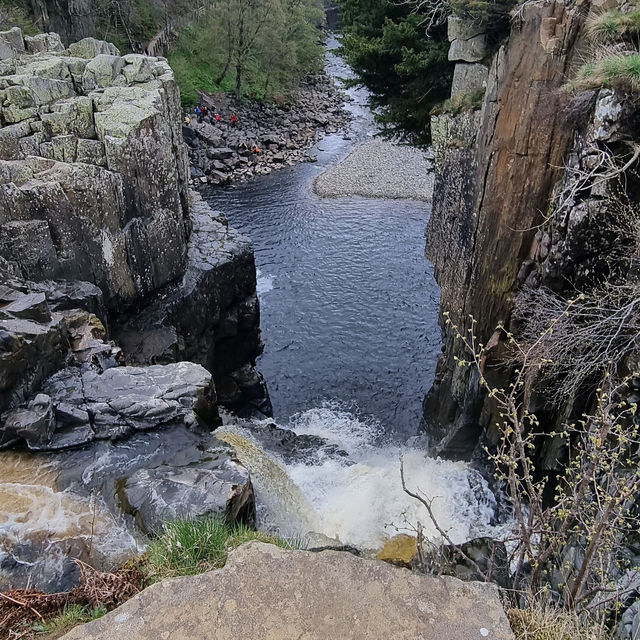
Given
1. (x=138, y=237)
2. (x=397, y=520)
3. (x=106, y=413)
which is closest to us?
(x=106, y=413)

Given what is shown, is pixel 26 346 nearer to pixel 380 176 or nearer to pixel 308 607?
pixel 308 607

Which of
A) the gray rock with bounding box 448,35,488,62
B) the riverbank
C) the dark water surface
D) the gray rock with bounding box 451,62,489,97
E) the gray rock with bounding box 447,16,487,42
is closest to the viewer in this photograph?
the gray rock with bounding box 447,16,487,42

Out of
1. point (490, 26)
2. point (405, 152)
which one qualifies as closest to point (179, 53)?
point (405, 152)

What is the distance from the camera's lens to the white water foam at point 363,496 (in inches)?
394

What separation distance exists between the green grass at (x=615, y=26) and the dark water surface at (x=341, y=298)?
985cm

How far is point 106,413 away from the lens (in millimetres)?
9609

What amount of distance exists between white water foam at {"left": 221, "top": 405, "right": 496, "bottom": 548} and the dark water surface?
9.05 feet

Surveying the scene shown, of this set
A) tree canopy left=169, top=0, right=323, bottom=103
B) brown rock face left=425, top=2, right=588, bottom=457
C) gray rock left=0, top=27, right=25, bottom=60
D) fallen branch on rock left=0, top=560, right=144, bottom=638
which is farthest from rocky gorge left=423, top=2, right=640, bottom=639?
tree canopy left=169, top=0, right=323, bottom=103

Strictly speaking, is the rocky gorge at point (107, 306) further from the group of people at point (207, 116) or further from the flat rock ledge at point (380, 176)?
the group of people at point (207, 116)

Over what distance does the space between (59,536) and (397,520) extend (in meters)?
5.90

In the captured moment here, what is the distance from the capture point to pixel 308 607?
3.90m

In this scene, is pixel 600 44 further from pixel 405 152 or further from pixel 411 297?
pixel 405 152

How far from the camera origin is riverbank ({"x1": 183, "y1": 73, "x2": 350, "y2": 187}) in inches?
1185

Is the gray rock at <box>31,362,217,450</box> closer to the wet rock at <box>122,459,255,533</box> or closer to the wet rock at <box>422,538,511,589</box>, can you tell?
the wet rock at <box>122,459,255,533</box>
